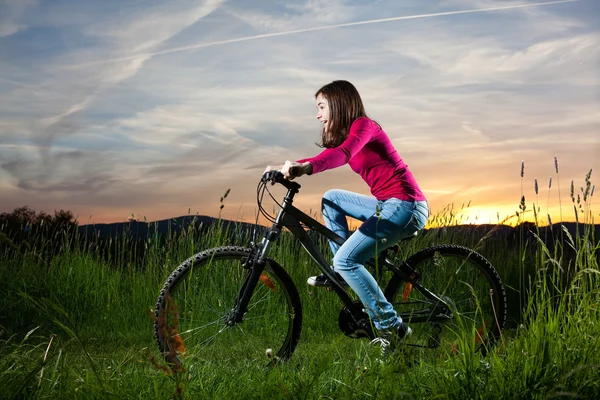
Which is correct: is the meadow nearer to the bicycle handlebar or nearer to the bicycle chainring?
the bicycle chainring

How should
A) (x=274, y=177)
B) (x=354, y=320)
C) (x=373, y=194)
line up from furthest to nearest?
(x=354, y=320)
(x=373, y=194)
(x=274, y=177)

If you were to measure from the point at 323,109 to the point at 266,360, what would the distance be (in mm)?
1870

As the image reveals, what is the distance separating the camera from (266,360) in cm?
487

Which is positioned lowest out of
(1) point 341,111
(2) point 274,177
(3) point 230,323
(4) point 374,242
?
(3) point 230,323

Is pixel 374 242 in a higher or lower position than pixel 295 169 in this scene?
lower

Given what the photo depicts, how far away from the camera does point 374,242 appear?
4.64 metres

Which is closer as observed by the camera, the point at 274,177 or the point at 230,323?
the point at 274,177

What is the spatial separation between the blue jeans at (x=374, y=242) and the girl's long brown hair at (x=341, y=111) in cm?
55

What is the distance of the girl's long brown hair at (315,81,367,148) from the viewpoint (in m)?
4.63

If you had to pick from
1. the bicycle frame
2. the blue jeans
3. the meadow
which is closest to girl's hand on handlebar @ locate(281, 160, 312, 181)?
the bicycle frame

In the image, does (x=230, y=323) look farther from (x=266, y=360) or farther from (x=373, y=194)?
(x=373, y=194)

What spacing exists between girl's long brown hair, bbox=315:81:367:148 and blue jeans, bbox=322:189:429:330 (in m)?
0.55

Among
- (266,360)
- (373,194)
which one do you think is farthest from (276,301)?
(373,194)

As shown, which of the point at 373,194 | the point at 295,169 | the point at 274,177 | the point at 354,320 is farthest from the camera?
the point at 354,320
